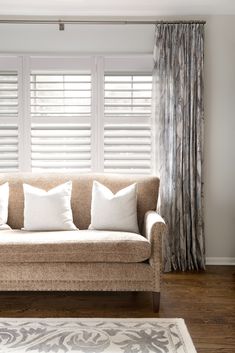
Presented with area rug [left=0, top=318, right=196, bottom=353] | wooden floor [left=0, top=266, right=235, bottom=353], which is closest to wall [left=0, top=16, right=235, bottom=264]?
wooden floor [left=0, top=266, right=235, bottom=353]

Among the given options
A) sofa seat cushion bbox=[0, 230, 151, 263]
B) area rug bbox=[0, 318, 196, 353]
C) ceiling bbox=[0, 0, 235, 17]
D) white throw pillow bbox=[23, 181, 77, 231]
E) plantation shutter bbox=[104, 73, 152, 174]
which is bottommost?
area rug bbox=[0, 318, 196, 353]

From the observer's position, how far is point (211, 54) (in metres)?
4.66

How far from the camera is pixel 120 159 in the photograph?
4.70 m

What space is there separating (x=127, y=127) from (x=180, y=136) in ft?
1.84

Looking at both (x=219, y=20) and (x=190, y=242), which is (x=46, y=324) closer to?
(x=190, y=242)

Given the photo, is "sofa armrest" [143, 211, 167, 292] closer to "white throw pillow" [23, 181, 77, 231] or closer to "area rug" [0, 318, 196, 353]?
"area rug" [0, 318, 196, 353]

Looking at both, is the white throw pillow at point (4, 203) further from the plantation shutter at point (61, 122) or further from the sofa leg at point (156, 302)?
the sofa leg at point (156, 302)

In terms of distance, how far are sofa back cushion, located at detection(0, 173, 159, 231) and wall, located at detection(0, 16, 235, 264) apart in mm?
866

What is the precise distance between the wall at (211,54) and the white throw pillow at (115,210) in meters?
1.14

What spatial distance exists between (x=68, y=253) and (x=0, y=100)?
203cm

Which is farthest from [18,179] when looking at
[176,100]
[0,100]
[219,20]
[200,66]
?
[219,20]

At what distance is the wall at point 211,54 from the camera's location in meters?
4.64

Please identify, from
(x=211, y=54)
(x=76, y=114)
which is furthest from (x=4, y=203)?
(x=211, y=54)

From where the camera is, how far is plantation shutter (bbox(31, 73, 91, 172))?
183 inches
